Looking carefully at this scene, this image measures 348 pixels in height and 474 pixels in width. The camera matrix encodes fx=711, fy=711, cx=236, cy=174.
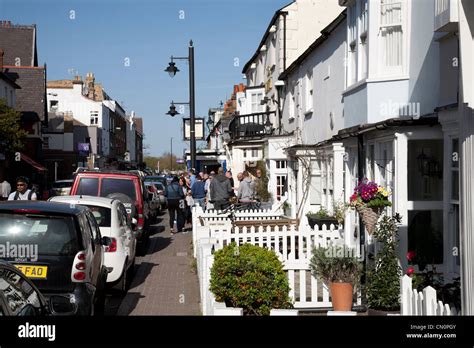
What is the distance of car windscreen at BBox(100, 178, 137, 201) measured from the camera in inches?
680

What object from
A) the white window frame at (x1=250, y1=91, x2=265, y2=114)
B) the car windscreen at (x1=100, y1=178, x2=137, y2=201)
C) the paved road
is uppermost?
the white window frame at (x1=250, y1=91, x2=265, y2=114)

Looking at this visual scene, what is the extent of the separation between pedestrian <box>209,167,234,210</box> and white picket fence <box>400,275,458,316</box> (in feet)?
41.0

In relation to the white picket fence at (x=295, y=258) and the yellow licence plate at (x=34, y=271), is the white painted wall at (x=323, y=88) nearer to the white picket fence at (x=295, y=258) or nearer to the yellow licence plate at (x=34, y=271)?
the white picket fence at (x=295, y=258)

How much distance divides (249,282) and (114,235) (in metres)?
4.47

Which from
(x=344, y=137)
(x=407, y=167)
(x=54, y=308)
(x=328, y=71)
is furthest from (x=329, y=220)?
(x=54, y=308)

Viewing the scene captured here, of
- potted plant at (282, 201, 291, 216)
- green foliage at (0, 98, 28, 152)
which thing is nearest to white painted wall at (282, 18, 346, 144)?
potted plant at (282, 201, 291, 216)

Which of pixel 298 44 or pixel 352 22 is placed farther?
pixel 298 44

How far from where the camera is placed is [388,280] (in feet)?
30.1

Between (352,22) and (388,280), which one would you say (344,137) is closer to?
(352,22)

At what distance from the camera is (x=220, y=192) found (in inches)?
755

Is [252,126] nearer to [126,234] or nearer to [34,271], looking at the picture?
[126,234]

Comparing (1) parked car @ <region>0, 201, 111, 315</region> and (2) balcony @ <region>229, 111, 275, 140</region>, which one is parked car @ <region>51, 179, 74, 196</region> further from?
(1) parked car @ <region>0, 201, 111, 315</region>

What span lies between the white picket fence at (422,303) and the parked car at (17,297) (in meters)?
3.14
